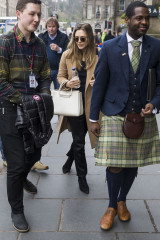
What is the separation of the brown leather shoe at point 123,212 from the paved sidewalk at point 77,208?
5cm

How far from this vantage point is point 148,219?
10.3 ft

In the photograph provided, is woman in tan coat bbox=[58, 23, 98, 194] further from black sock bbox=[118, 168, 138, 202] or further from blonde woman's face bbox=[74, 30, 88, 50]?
black sock bbox=[118, 168, 138, 202]

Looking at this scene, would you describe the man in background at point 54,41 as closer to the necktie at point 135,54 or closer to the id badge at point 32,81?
the id badge at point 32,81

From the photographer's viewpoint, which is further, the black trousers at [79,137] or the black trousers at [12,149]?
the black trousers at [79,137]

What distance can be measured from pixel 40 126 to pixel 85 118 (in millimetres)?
944

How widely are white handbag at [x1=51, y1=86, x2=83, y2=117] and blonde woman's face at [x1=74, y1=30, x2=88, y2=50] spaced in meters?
0.50

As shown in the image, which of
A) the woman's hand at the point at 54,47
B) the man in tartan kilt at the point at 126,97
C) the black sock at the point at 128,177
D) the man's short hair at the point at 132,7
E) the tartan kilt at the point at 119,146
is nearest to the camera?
the man's short hair at the point at 132,7

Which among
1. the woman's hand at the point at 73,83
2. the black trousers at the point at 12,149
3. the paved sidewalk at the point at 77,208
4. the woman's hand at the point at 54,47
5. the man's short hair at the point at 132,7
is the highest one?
the man's short hair at the point at 132,7

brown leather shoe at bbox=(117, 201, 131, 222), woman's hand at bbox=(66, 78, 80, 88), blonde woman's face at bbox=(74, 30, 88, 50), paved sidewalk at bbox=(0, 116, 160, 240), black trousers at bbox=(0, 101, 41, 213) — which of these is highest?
blonde woman's face at bbox=(74, 30, 88, 50)

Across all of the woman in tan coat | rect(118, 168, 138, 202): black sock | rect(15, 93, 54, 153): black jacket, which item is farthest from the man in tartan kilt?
the woman in tan coat

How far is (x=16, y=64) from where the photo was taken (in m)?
2.78

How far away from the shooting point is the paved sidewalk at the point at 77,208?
2.90 m

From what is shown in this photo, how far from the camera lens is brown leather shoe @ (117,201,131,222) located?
311cm

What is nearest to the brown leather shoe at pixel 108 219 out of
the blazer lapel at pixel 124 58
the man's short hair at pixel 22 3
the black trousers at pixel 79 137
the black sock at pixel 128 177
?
the black sock at pixel 128 177
